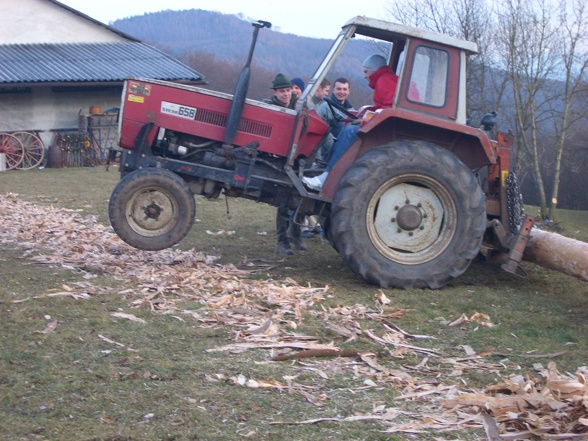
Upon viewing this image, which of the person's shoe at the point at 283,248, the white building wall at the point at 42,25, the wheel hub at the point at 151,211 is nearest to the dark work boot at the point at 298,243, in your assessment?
the person's shoe at the point at 283,248

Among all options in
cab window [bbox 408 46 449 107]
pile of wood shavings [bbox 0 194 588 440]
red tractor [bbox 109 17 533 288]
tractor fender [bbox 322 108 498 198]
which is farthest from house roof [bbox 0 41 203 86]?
cab window [bbox 408 46 449 107]

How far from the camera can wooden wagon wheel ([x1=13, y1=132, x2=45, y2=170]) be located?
2310 centimetres

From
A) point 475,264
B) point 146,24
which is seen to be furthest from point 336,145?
point 146,24

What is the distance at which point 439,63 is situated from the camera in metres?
7.64

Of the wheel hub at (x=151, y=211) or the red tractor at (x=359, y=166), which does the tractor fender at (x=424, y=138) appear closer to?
the red tractor at (x=359, y=166)

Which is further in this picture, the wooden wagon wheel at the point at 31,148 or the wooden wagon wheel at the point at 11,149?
the wooden wagon wheel at the point at 31,148

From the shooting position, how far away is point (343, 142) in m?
7.79

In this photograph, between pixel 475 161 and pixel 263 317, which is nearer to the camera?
pixel 263 317

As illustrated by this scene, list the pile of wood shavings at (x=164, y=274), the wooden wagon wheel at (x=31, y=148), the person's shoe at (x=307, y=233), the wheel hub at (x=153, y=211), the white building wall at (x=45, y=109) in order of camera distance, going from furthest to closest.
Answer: the white building wall at (x=45, y=109), the wooden wagon wheel at (x=31, y=148), the person's shoe at (x=307, y=233), the wheel hub at (x=153, y=211), the pile of wood shavings at (x=164, y=274)

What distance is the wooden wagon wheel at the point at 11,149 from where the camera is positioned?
73.7 ft

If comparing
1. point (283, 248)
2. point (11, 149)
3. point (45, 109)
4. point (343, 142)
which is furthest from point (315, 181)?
point (45, 109)

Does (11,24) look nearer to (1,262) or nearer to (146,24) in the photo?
(1,262)

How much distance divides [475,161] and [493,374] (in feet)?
10.5

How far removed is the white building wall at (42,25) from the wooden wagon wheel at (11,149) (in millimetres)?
4694
